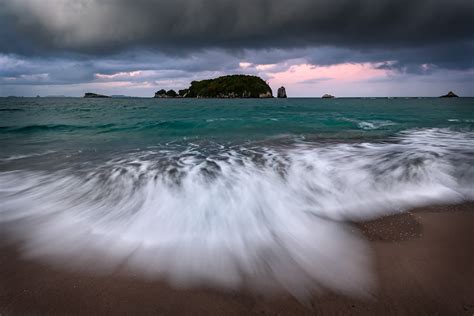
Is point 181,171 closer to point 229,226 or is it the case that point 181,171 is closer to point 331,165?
point 229,226

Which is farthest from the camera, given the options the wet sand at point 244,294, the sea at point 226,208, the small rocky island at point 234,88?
the small rocky island at point 234,88

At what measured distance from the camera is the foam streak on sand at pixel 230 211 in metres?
2.65

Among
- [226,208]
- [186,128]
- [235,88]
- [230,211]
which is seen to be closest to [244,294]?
[230,211]

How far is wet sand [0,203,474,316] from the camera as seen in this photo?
2076 mm

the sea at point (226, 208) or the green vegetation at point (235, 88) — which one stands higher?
the green vegetation at point (235, 88)

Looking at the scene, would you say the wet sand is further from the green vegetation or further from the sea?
the green vegetation

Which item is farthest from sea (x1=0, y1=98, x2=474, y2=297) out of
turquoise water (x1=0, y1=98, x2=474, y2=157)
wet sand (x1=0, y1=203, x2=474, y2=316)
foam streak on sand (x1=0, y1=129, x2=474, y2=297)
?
turquoise water (x1=0, y1=98, x2=474, y2=157)

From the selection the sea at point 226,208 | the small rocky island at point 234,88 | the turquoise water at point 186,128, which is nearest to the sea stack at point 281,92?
the small rocky island at point 234,88

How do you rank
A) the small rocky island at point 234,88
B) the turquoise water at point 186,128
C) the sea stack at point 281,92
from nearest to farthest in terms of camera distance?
the turquoise water at point 186,128
the small rocky island at point 234,88
the sea stack at point 281,92

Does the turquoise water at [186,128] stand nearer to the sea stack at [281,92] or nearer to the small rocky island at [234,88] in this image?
the small rocky island at [234,88]

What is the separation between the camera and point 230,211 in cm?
402

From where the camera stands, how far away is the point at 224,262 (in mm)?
2752

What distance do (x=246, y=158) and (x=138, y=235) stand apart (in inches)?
168

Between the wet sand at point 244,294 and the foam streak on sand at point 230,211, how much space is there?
0.15 m
